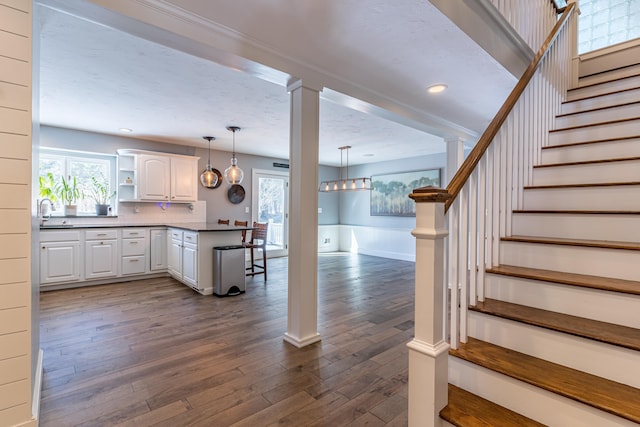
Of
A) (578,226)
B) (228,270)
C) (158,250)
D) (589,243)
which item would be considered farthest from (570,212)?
(158,250)

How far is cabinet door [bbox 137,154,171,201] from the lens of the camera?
531 cm

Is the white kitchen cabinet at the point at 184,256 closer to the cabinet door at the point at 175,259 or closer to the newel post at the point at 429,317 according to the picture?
the cabinet door at the point at 175,259

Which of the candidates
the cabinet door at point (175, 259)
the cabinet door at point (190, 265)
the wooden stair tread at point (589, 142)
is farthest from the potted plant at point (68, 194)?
the wooden stair tread at point (589, 142)

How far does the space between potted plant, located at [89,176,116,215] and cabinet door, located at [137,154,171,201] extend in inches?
23.8

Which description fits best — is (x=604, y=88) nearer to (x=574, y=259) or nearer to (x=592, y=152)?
(x=592, y=152)

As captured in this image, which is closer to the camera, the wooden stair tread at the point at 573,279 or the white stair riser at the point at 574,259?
the wooden stair tread at the point at 573,279

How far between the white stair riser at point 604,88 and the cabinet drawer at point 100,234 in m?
6.22

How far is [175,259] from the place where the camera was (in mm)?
4988

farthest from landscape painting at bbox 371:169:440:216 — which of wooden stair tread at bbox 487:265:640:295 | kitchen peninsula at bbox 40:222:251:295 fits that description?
wooden stair tread at bbox 487:265:640:295

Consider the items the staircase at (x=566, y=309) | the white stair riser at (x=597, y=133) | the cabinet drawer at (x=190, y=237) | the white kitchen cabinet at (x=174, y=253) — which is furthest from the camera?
the white kitchen cabinet at (x=174, y=253)

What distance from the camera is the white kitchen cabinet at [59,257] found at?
14.2ft

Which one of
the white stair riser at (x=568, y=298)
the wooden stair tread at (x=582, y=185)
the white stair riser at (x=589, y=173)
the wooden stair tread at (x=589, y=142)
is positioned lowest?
the white stair riser at (x=568, y=298)

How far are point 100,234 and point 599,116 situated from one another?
6.28 metres

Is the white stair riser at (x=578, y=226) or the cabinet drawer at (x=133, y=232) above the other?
the white stair riser at (x=578, y=226)
